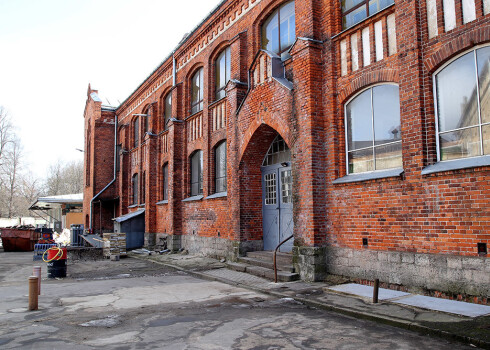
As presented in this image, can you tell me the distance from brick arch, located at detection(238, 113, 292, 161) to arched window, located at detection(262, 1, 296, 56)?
229 cm

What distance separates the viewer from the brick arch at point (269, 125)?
1045 cm

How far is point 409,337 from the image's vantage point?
5.26 meters

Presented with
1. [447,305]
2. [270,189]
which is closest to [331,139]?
[270,189]

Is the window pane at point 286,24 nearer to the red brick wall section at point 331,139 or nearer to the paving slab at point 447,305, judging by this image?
the red brick wall section at point 331,139

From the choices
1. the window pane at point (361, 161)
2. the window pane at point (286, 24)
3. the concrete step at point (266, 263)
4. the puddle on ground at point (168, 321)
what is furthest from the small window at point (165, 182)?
the puddle on ground at point (168, 321)

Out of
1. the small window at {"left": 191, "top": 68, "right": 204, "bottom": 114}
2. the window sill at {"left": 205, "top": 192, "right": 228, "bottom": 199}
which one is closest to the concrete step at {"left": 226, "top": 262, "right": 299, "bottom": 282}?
the window sill at {"left": 205, "top": 192, "right": 228, "bottom": 199}

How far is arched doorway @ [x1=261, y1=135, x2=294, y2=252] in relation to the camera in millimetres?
11734

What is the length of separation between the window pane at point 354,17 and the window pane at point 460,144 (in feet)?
12.0

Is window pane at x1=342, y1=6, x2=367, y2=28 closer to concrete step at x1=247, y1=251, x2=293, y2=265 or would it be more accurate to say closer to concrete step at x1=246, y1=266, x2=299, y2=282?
concrete step at x1=247, y1=251, x2=293, y2=265

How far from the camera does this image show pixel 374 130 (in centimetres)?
870

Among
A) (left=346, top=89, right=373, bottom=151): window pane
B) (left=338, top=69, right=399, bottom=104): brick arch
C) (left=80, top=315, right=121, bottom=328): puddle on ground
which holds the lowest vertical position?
(left=80, top=315, right=121, bottom=328): puddle on ground

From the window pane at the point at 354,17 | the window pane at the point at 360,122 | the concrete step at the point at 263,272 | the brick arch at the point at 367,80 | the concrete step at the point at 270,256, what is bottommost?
the concrete step at the point at 263,272

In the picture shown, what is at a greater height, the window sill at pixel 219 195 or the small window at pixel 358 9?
the small window at pixel 358 9

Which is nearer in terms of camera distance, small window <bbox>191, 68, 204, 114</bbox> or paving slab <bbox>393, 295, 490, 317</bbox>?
paving slab <bbox>393, 295, 490, 317</bbox>
